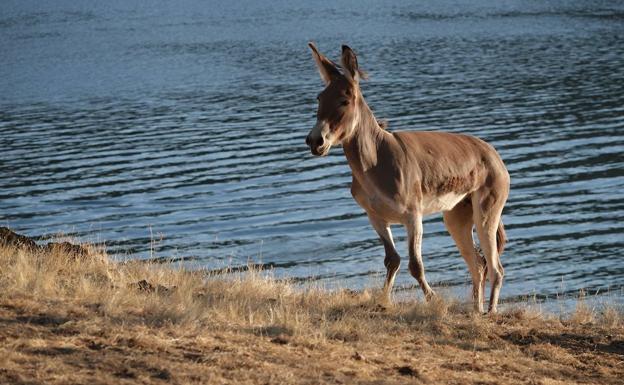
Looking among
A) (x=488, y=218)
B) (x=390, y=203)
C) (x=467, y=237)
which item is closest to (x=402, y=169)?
(x=390, y=203)

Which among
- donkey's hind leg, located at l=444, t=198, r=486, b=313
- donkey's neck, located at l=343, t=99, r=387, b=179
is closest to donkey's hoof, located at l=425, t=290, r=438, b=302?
donkey's hind leg, located at l=444, t=198, r=486, b=313

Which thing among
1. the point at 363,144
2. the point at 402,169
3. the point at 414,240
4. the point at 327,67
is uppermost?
the point at 327,67

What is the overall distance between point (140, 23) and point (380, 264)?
5642 centimetres

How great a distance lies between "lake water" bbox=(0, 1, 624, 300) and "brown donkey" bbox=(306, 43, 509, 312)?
3.47m

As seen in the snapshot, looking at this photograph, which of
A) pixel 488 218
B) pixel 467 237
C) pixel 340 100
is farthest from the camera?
pixel 467 237

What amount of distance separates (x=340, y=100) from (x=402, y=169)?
2.83ft

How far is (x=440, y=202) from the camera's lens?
10.8 m

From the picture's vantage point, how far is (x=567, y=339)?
968 centimetres

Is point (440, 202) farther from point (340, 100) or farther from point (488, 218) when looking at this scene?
point (340, 100)

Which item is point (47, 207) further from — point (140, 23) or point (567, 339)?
point (140, 23)

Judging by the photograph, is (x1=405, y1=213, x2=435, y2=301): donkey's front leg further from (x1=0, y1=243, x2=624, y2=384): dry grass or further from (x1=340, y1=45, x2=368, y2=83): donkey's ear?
(x1=340, y1=45, x2=368, y2=83): donkey's ear

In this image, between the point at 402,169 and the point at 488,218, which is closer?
the point at 402,169

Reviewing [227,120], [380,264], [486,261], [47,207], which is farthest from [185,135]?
[486,261]

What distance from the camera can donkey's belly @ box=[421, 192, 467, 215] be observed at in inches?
418
